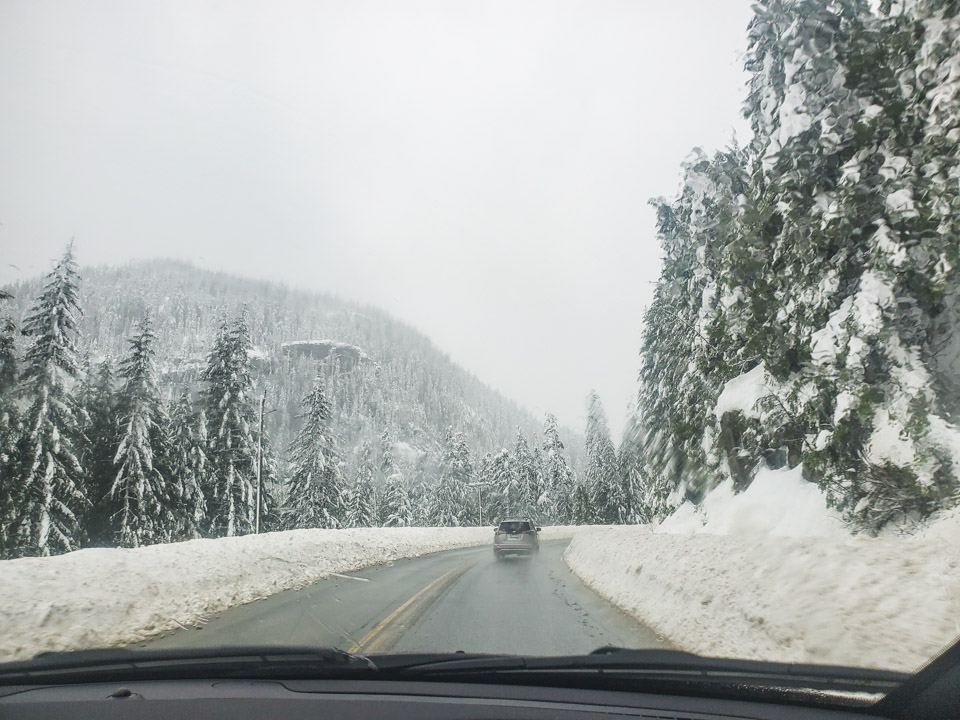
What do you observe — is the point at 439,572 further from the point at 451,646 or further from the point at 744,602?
the point at 744,602

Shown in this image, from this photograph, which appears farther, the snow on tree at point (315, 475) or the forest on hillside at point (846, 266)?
the snow on tree at point (315, 475)

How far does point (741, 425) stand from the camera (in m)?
15.0

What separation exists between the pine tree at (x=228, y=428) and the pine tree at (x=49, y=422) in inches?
352

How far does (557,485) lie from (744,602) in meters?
66.8

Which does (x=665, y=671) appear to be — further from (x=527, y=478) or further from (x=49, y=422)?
(x=527, y=478)

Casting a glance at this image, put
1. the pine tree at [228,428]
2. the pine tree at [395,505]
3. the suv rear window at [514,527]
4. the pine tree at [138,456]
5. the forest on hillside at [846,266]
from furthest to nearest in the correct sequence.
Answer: the pine tree at [395,505] → the pine tree at [228,428] → the pine tree at [138,456] → the suv rear window at [514,527] → the forest on hillside at [846,266]

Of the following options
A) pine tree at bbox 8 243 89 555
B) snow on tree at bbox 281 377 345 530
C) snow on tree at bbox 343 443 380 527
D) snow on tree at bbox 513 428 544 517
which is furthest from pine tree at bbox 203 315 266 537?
snow on tree at bbox 513 428 544 517

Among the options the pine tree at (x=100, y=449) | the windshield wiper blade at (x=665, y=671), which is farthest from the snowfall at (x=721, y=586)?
the pine tree at (x=100, y=449)

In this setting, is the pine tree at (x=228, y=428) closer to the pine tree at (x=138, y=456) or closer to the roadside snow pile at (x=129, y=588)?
the pine tree at (x=138, y=456)

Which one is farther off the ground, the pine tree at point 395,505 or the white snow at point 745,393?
the white snow at point 745,393

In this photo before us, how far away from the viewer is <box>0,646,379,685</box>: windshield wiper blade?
3463mm

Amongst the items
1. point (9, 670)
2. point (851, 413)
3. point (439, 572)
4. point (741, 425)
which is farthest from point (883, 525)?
point (439, 572)

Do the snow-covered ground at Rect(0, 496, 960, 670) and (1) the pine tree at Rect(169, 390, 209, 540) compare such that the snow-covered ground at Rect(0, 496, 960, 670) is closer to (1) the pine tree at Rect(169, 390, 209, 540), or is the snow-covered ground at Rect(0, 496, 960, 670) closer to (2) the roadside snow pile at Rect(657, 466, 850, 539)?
(2) the roadside snow pile at Rect(657, 466, 850, 539)

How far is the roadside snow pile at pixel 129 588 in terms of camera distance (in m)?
8.12
